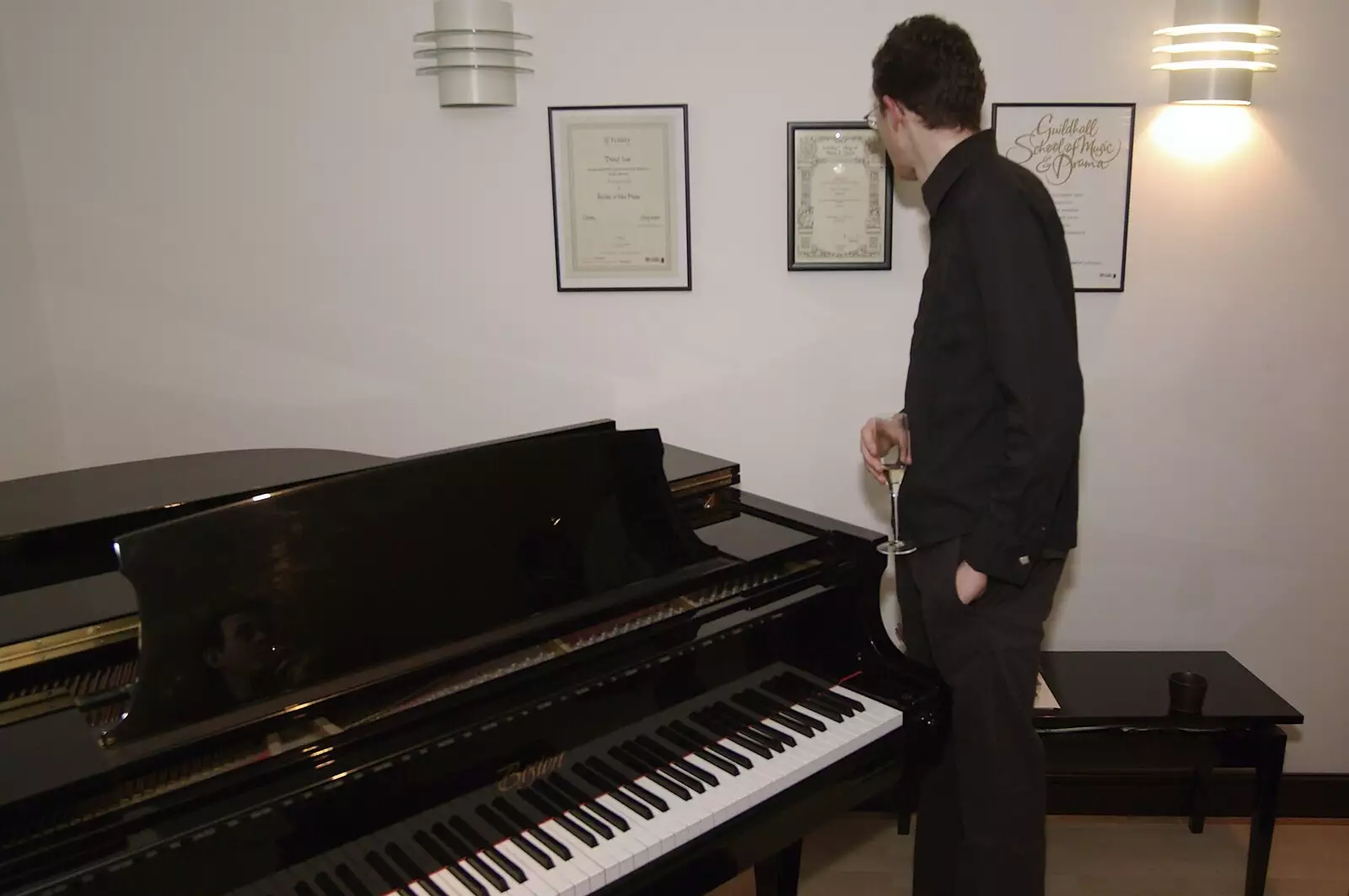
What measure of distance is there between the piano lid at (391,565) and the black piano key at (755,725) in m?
0.23

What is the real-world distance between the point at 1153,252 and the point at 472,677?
196cm

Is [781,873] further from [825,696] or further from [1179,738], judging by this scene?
[1179,738]

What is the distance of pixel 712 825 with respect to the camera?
4.53ft

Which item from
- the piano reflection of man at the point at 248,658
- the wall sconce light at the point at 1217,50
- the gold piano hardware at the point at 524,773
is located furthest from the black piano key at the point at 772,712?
the wall sconce light at the point at 1217,50

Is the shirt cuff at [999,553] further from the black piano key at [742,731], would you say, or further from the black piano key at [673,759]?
the black piano key at [673,759]

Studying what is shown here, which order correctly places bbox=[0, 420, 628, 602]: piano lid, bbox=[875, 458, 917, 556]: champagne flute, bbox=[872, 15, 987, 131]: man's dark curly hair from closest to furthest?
1. bbox=[0, 420, 628, 602]: piano lid
2. bbox=[872, 15, 987, 131]: man's dark curly hair
3. bbox=[875, 458, 917, 556]: champagne flute

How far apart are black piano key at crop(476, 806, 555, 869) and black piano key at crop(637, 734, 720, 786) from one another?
0.73 feet

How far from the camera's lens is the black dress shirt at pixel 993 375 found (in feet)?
5.29

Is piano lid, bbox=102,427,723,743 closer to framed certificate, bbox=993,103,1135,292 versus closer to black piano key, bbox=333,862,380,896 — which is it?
black piano key, bbox=333,862,380,896

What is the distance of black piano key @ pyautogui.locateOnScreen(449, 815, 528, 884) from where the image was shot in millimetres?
1254

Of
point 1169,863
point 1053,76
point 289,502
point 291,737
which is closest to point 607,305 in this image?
point 1053,76

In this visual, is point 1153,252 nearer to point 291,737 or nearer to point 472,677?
point 472,677

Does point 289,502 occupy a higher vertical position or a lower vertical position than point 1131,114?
lower

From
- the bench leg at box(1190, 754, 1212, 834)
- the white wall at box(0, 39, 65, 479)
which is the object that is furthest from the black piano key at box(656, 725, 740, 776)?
the white wall at box(0, 39, 65, 479)
